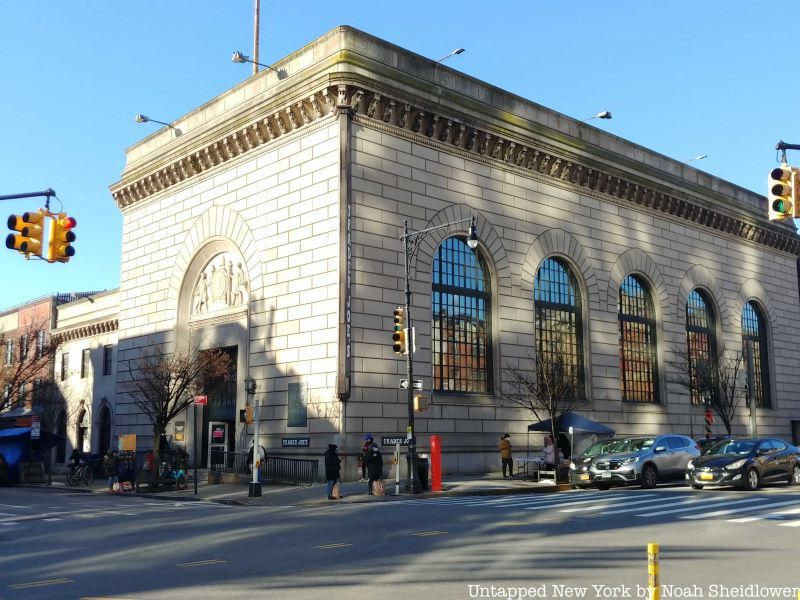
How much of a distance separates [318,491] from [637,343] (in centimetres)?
2305

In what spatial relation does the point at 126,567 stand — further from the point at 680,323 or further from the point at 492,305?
the point at 680,323

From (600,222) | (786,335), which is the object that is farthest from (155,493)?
(786,335)

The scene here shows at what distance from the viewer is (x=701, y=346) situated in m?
49.9

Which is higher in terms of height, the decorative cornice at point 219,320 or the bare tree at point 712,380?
the decorative cornice at point 219,320

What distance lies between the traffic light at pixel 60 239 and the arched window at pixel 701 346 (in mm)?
36581

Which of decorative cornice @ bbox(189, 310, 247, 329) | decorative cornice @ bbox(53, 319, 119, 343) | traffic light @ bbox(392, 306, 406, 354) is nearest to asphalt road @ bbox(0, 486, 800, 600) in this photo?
traffic light @ bbox(392, 306, 406, 354)

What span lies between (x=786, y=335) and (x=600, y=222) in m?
20.7

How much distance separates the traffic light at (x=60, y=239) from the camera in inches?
729

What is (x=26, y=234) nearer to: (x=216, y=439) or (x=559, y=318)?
(x=216, y=439)

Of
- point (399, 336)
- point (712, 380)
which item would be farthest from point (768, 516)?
point (712, 380)

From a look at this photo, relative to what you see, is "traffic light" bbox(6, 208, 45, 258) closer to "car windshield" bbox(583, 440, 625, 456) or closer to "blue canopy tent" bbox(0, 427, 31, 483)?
"car windshield" bbox(583, 440, 625, 456)

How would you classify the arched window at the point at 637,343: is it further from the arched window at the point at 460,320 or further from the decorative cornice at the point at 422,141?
the arched window at the point at 460,320

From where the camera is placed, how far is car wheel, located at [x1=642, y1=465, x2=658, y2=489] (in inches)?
1090

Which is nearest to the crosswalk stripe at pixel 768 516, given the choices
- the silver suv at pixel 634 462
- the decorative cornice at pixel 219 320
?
the silver suv at pixel 634 462
